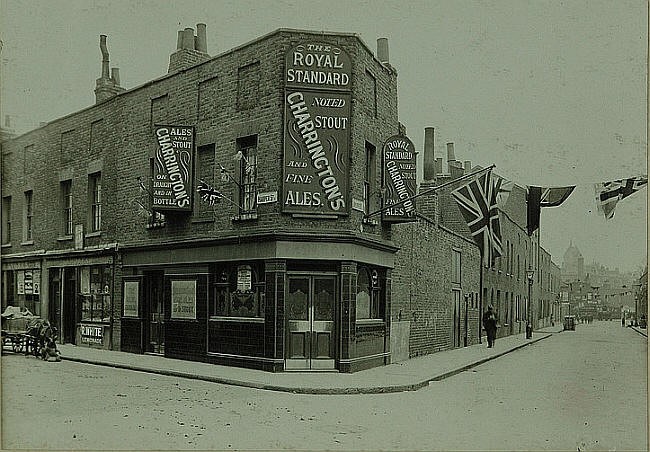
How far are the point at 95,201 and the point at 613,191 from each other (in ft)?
44.1

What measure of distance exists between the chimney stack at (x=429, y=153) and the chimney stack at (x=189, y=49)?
5392 millimetres

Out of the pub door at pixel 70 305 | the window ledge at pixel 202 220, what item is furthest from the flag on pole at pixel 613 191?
the pub door at pixel 70 305

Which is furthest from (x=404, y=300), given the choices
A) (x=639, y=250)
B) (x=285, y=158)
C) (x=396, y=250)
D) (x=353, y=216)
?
(x=639, y=250)

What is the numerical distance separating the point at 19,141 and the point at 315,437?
8258 millimetres

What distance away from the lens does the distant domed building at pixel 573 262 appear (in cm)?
1494

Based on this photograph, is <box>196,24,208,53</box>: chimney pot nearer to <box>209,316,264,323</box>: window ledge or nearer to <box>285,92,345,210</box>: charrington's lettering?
<box>285,92,345,210</box>: charrington's lettering

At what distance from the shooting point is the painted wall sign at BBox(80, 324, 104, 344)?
66.3ft

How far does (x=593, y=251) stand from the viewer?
13.8 meters

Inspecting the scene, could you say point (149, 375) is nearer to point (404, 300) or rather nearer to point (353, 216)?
point (353, 216)

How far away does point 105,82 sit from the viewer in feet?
53.4

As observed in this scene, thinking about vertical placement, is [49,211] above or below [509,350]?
above

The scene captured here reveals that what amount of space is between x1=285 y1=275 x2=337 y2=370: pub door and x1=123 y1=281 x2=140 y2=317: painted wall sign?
5445 millimetres

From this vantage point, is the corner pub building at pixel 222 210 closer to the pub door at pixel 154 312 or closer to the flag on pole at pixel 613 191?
the pub door at pixel 154 312

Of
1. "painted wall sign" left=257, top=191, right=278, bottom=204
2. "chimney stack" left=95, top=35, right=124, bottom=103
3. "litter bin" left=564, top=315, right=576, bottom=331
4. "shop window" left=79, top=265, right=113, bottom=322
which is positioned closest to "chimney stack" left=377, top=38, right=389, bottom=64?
"painted wall sign" left=257, top=191, right=278, bottom=204
